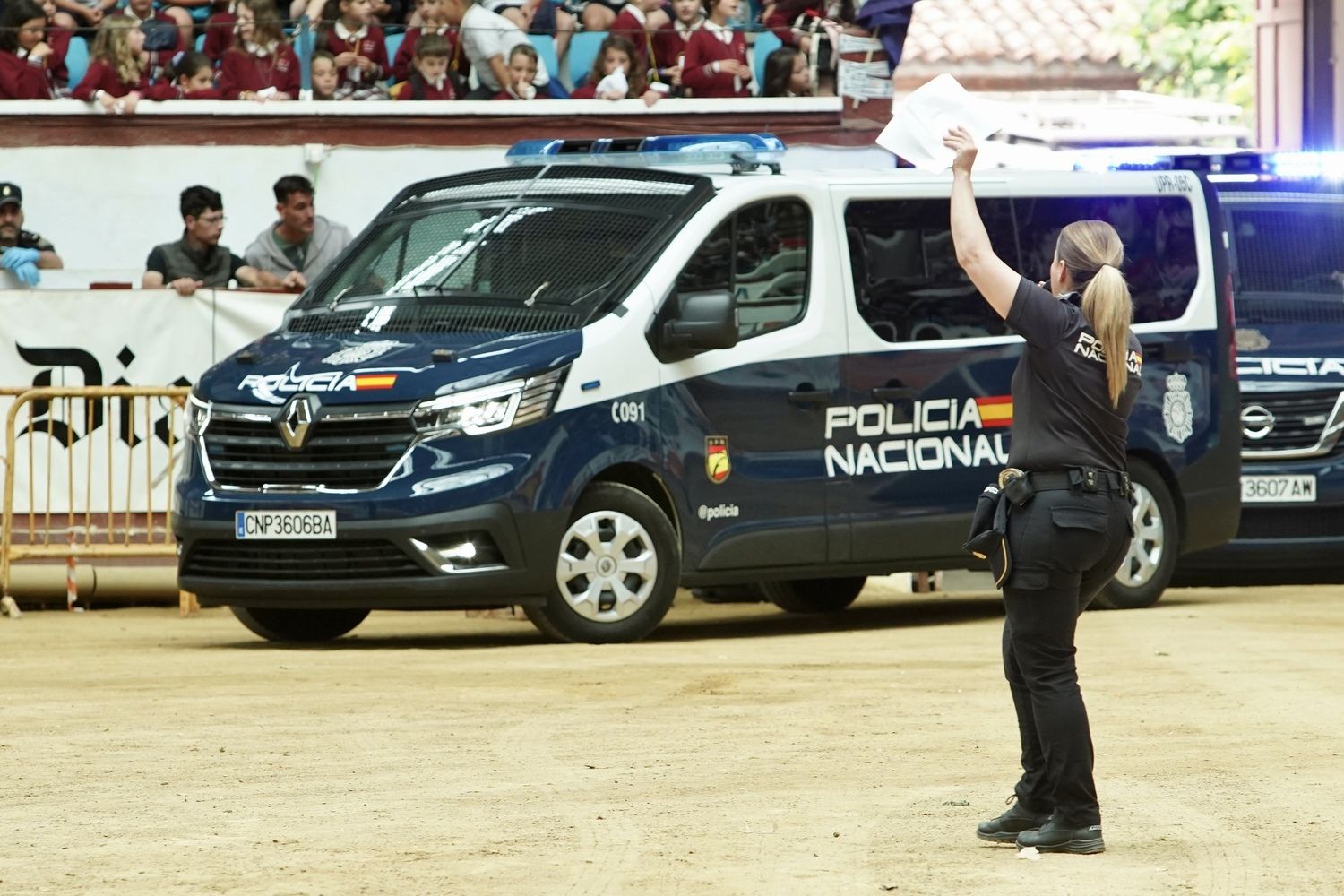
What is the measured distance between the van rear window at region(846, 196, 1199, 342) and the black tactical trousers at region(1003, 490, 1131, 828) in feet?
20.0

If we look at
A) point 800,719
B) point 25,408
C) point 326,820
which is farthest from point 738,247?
point 326,820

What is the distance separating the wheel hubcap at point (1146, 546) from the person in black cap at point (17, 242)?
6.79m

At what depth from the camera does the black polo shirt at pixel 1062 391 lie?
674 centimetres

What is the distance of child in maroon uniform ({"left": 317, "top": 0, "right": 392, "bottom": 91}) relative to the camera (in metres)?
17.7

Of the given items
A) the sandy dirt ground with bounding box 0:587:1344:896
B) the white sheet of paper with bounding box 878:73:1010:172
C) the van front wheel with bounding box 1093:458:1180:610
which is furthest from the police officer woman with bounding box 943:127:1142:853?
the van front wheel with bounding box 1093:458:1180:610

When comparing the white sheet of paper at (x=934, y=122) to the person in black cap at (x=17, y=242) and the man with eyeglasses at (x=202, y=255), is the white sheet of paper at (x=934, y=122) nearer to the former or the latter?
the man with eyeglasses at (x=202, y=255)

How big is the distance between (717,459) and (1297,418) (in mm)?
4751

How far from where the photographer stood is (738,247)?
12.5 m

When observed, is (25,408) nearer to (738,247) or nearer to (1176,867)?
(738,247)

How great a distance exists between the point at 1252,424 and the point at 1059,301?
9031 mm

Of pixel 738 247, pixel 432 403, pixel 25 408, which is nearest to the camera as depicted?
pixel 432 403

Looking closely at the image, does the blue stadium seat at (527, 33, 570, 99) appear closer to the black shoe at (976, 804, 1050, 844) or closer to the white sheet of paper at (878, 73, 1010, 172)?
the white sheet of paper at (878, 73, 1010, 172)

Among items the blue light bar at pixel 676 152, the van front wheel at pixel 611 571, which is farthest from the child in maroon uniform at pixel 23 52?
the van front wheel at pixel 611 571

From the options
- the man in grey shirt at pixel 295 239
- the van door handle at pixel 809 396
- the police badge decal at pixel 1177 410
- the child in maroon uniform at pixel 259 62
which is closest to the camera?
the van door handle at pixel 809 396
